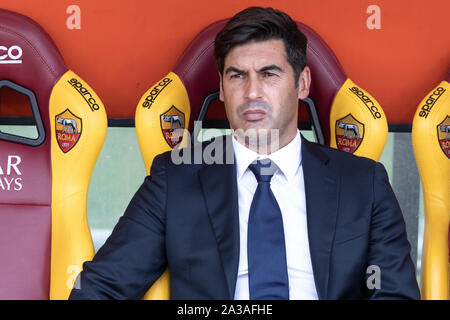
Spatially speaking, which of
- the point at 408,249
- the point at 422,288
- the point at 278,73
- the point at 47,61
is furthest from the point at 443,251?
the point at 47,61

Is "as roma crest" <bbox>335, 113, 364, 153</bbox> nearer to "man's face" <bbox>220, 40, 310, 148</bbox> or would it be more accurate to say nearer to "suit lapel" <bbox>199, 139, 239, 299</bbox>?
"man's face" <bbox>220, 40, 310, 148</bbox>

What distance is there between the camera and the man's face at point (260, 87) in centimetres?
122

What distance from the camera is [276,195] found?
4.02ft

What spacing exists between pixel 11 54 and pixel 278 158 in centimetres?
67

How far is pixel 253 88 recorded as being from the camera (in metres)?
1.22

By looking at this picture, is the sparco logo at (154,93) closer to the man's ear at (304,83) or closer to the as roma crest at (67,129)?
the as roma crest at (67,129)

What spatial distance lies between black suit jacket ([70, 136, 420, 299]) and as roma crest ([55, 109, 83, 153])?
214 mm

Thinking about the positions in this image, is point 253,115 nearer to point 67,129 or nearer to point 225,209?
point 225,209

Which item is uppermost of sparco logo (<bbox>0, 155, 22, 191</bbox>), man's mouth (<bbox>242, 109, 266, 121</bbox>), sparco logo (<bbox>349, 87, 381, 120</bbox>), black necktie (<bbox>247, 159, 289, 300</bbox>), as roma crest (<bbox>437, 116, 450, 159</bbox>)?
sparco logo (<bbox>349, 87, 381, 120</bbox>)

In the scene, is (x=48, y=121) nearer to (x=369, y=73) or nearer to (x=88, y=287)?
(x=88, y=287)

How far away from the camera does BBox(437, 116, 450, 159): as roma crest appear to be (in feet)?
4.58

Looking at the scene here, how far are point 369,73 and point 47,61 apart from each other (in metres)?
0.88

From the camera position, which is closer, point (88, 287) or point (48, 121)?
point (88, 287)

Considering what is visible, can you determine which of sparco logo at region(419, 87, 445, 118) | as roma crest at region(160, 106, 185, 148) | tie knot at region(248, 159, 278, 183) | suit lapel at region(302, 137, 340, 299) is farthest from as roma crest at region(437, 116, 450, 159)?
as roma crest at region(160, 106, 185, 148)
